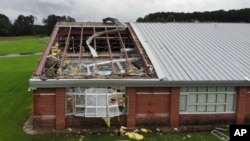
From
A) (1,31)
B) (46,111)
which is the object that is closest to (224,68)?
(46,111)

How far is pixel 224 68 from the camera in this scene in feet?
69.7

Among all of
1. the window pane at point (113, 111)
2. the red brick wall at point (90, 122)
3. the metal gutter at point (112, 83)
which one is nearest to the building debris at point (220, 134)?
the metal gutter at point (112, 83)

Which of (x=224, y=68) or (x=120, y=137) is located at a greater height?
(x=224, y=68)

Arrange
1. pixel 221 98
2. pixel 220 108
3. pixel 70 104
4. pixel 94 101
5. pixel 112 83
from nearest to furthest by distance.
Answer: pixel 112 83
pixel 94 101
pixel 70 104
pixel 221 98
pixel 220 108

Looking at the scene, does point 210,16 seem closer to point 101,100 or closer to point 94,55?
point 94,55

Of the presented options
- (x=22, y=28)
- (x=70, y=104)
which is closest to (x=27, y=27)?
(x=22, y=28)

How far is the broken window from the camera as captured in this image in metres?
18.7

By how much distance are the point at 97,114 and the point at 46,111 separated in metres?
2.52

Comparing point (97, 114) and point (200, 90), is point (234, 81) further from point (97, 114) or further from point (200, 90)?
point (97, 114)

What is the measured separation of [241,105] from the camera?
19.9 meters

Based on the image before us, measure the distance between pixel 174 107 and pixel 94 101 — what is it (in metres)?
4.10

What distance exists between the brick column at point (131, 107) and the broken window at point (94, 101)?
0.40 meters

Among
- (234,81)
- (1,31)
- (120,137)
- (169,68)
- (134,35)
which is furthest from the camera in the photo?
(1,31)

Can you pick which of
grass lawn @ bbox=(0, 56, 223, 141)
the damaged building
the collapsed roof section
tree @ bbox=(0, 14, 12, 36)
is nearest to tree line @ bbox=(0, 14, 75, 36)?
tree @ bbox=(0, 14, 12, 36)
